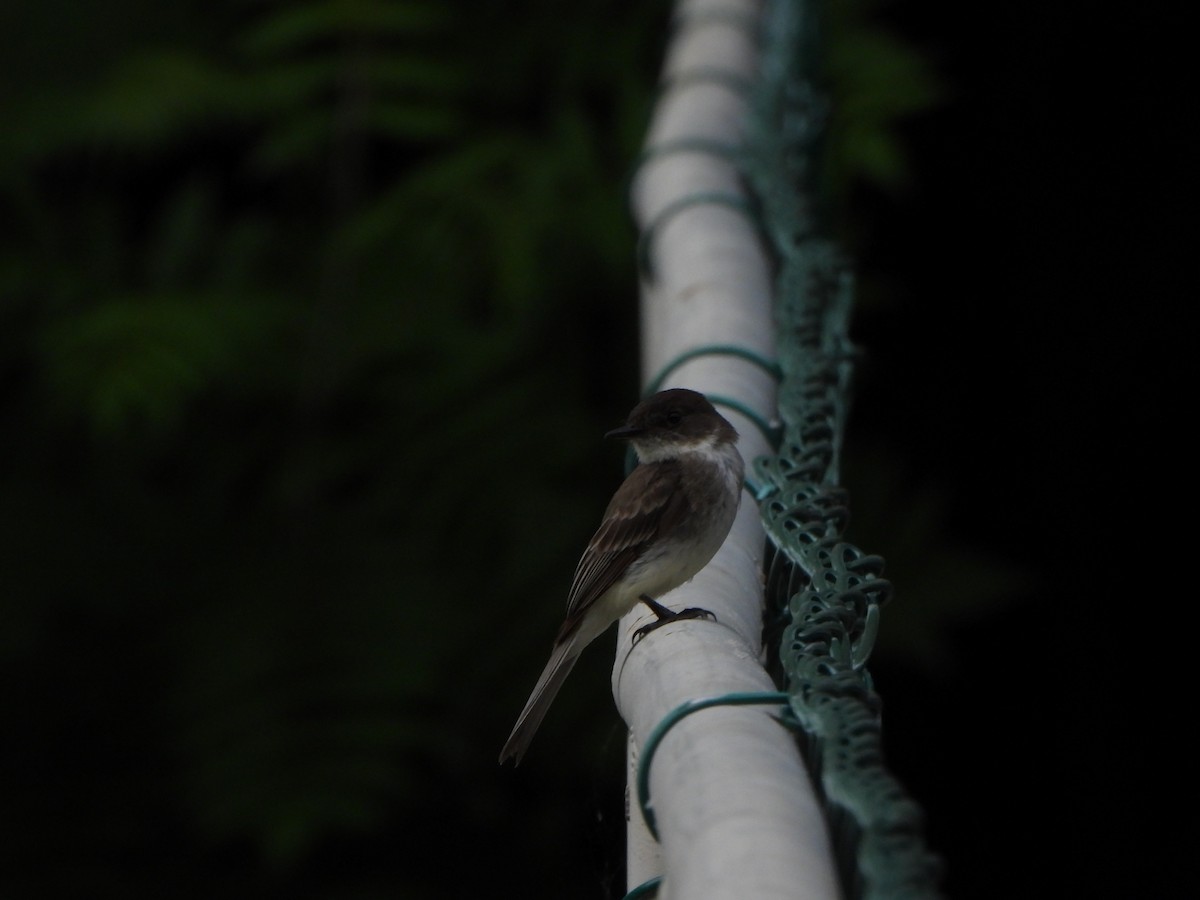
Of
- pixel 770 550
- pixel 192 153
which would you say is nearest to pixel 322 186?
pixel 192 153

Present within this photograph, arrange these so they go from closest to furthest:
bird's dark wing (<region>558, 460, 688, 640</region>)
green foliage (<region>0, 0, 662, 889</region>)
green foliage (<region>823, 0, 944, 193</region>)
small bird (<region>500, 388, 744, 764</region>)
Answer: small bird (<region>500, 388, 744, 764</region>) < bird's dark wing (<region>558, 460, 688, 640</region>) < green foliage (<region>0, 0, 662, 889</region>) < green foliage (<region>823, 0, 944, 193</region>)

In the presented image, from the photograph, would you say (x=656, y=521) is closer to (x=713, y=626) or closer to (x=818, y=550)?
(x=818, y=550)

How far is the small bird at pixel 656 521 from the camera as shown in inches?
97.4

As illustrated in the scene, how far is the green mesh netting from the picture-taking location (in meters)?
1.10

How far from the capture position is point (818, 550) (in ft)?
5.55

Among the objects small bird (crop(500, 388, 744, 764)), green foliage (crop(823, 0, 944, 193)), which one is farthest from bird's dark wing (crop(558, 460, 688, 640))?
green foliage (crop(823, 0, 944, 193))

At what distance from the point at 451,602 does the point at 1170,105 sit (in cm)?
334

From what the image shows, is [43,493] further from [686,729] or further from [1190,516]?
[1190,516]

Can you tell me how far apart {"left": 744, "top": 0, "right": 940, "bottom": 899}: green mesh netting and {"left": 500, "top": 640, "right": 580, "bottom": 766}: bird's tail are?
40 centimetres

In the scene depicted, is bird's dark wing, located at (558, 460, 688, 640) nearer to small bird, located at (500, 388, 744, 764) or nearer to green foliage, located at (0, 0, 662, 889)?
small bird, located at (500, 388, 744, 764)

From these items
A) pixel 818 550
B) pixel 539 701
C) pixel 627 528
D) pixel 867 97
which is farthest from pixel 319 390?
pixel 818 550

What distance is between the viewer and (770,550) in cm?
214

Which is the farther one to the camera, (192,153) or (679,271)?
(192,153)

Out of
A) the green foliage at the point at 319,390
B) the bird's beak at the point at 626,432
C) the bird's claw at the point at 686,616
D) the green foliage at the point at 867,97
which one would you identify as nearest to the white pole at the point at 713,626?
the bird's claw at the point at 686,616
